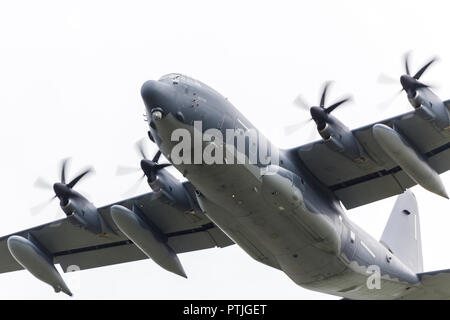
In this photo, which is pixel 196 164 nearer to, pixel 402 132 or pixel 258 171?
pixel 258 171

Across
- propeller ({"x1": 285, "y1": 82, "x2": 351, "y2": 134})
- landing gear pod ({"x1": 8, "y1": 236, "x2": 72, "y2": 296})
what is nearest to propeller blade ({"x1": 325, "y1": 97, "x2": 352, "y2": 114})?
propeller ({"x1": 285, "y1": 82, "x2": 351, "y2": 134})

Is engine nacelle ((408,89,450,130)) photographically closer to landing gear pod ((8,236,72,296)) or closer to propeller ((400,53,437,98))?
propeller ((400,53,437,98))

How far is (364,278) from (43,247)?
12692 millimetres

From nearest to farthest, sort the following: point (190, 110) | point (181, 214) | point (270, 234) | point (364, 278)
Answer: point (190, 110) → point (270, 234) → point (364, 278) → point (181, 214)

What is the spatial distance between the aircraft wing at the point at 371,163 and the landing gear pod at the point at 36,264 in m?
10.3

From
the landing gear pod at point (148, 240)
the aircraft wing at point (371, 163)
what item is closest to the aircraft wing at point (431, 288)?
the aircraft wing at point (371, 163)

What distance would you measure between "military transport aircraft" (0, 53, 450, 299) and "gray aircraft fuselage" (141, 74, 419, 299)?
36mm

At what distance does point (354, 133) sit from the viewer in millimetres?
24453

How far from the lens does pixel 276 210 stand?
912 inches

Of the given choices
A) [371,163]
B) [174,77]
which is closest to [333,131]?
[371,163]

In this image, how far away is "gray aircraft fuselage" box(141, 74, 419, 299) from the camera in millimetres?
21922

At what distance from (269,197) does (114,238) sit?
890 cm

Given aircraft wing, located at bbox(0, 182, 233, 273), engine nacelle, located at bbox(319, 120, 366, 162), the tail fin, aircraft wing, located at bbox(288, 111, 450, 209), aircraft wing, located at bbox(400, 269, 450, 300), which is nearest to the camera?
engine nacelle, located at bbox(319, 120, 366, 162)

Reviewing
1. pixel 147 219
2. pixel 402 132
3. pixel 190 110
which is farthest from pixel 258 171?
pixel 147 219
